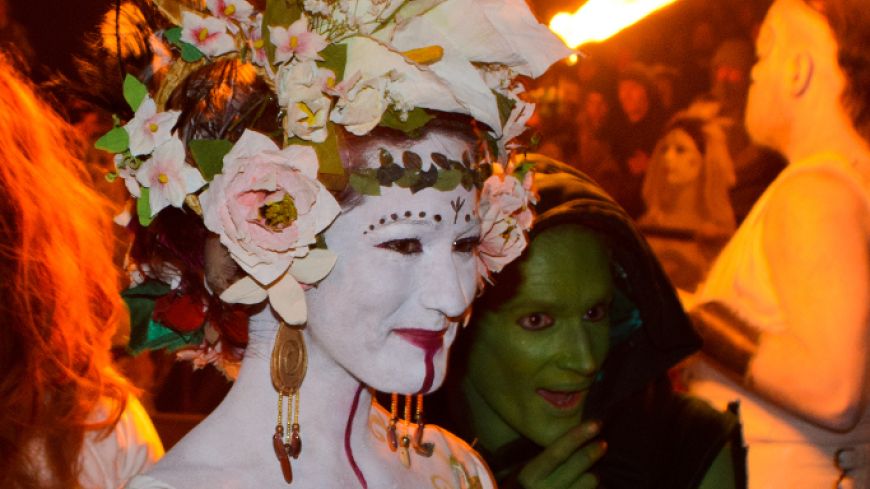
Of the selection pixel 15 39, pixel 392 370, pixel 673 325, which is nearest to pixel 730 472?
pixel 673 325

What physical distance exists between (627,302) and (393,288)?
115cm

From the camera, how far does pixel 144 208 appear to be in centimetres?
130

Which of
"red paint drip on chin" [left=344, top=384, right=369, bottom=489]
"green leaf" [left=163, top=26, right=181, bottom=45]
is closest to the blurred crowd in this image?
"red paint drip on chin" [left=344, top=384, right=369, bottom=489]

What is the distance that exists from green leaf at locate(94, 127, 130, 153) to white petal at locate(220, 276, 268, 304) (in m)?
0.22

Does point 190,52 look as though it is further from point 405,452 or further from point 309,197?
point 405,452

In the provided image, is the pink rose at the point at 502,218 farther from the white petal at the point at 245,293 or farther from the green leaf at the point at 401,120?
the white petal at the point at 245,293

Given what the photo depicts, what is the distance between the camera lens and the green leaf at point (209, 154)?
4.14 ft

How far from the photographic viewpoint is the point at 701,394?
2.83m

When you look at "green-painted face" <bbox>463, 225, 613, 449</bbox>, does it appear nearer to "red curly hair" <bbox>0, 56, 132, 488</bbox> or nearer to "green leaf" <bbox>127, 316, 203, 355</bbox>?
"red curly hair" <bbox>0, 56, 132, 488</bbox>

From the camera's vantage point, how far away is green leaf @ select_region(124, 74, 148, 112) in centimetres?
130

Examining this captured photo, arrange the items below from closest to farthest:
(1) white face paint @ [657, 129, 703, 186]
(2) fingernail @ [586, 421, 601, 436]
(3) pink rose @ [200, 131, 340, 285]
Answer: (3) pink rose @ [200, 131, 340, 285] < (2) fingernail @ [586, 421, 601, 436] < (1) white face paint @ [657, 129, 703, 186]

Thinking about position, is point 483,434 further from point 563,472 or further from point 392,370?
point 392,370

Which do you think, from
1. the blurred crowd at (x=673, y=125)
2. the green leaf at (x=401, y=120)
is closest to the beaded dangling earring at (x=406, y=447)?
the green leaf at (x=401, y=120)

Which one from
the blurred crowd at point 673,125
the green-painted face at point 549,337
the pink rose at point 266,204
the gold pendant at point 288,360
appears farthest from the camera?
the blurred crowd at point 673,125
